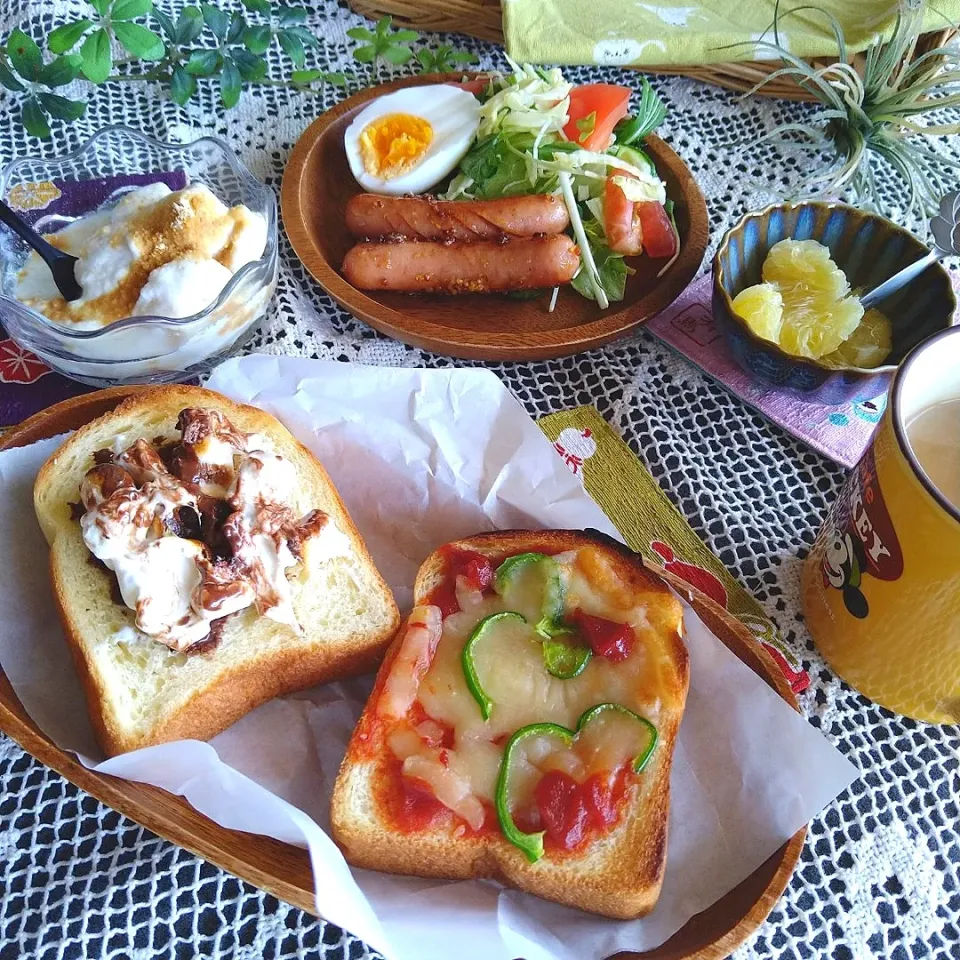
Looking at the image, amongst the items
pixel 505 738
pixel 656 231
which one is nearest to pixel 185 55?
pixel 656 231

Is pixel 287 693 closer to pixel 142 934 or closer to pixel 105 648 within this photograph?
pixel 105 648

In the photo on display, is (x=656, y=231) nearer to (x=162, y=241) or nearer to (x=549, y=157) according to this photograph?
(x=549, y=157)

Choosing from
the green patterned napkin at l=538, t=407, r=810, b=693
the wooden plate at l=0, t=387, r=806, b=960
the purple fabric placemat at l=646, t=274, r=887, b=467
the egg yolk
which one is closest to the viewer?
the wooden plate at l=0, t=387, r=806, b=960

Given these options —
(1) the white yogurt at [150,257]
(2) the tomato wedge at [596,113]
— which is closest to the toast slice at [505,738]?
(1) the white yogurt at [150,257]

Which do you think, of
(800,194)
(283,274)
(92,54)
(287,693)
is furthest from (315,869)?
(800,194)

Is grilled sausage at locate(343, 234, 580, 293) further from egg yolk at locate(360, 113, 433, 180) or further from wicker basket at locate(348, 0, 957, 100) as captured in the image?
wicker basket at locate(348, 0, 957, 100)

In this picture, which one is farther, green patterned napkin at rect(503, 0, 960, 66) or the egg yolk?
green patterned napkin at rect(503, 0, 960, 66)

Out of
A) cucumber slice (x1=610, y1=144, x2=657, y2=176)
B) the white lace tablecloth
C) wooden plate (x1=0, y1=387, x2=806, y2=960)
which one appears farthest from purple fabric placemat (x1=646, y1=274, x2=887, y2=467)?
wooden plate (x1=0, y1=387, x2=806, y2=960)
